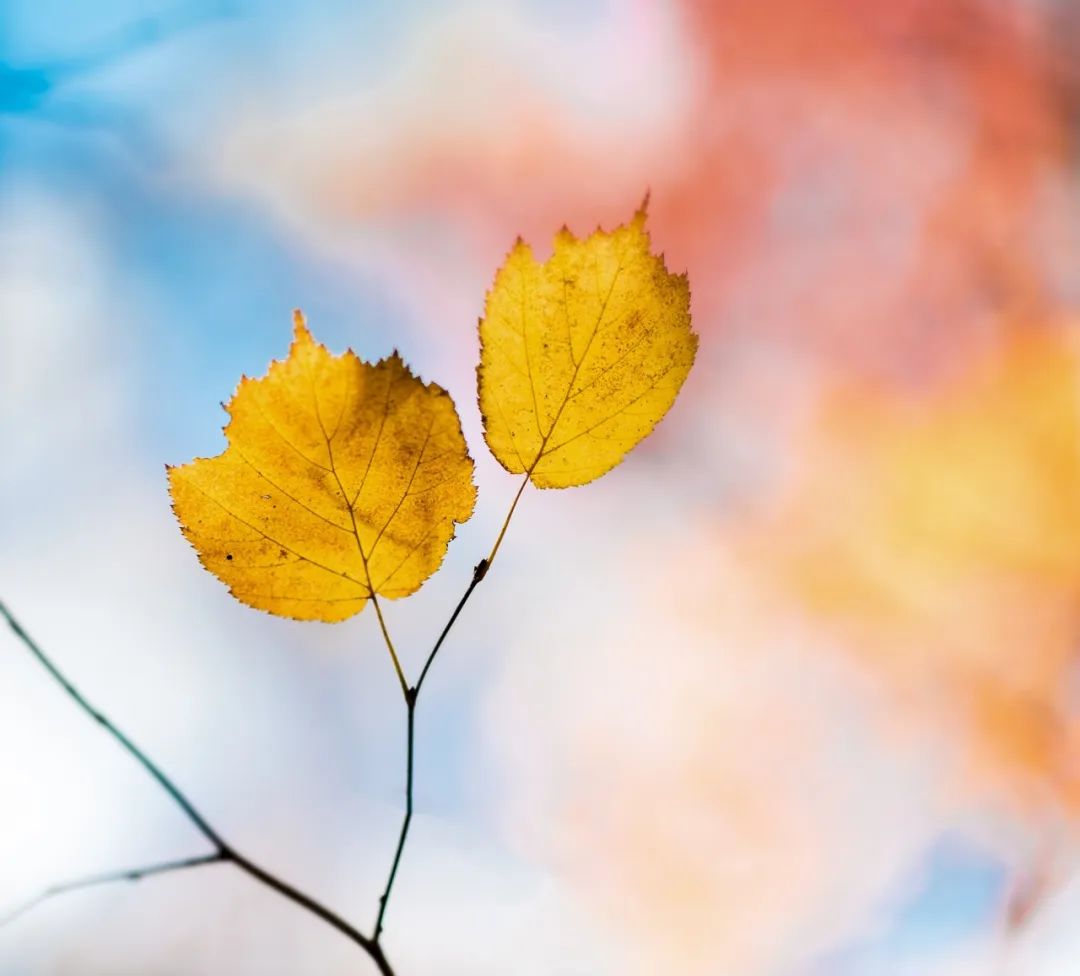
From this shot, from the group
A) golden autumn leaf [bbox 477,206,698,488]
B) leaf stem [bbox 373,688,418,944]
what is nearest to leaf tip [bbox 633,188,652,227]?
golden autumn leaf [bbox 477,206,698,488]

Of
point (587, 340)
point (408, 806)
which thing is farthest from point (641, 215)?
point (408, 806)

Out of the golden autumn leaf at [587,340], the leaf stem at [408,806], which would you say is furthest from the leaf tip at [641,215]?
the leaf stem at [408,806]

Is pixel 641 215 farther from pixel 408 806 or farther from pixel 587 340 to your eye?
pixel 408 806

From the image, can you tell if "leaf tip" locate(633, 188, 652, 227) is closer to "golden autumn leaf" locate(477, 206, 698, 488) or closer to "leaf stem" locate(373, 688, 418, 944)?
"golden autumn leaf" locate(477, 206, 698, 488)

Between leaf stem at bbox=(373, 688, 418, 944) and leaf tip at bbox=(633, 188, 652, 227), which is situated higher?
leaf tip at bbox=(633, 188, 652, 227)

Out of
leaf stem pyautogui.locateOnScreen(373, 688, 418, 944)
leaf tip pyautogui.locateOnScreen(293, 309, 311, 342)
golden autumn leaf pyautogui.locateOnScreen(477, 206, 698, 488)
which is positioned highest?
golden autumn leaf pyautogui.locateOnScreen(477, 206, 698, 488)

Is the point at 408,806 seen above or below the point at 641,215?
below

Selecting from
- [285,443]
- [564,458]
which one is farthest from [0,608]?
[564,458]
